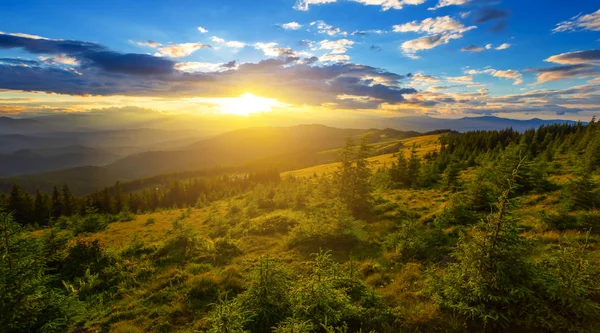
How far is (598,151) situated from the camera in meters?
25.4

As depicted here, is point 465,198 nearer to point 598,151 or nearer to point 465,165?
point 598,151

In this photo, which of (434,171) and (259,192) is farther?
(259,192)

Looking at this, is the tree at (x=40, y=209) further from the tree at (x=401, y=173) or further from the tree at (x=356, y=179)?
the tree at (x=401, y=173)

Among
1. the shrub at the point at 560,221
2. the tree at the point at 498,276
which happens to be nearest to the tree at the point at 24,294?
the tree at the point at 498,276

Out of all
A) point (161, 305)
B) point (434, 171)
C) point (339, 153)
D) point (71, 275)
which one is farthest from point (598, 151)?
point (71, 275)

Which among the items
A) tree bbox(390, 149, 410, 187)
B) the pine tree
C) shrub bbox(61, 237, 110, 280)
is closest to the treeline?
the pine tree

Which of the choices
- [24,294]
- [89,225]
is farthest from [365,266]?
[89,225]

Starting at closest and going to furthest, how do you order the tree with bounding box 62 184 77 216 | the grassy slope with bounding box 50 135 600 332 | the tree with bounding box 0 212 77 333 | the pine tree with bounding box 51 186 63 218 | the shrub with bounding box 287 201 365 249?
the tree with bounding box 0 212 77 333 → the grassy slope with bounding box 50 135 600 332 → the shrub with bounding box 287 201 365 249 → the pine tree with bounding box 51 186 63 218 → the tree with bounding box 62 184 77 216

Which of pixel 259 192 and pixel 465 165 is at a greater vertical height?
pixel 465 165

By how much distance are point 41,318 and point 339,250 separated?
14482 millimetres

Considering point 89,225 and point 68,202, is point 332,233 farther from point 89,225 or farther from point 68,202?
point 68,202

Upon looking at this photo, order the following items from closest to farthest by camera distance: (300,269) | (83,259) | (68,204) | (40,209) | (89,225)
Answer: (300,269) → (83,259) → (89,225) → (40,209) → (68,204)

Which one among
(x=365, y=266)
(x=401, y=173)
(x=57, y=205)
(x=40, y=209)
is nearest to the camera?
(x=365, y=266)

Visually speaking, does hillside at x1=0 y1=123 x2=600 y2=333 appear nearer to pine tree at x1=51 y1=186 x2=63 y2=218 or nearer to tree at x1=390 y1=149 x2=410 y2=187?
tree at x1=390 y1=149 x2=410 y2=187
